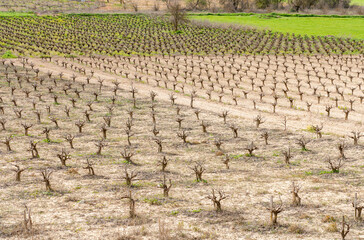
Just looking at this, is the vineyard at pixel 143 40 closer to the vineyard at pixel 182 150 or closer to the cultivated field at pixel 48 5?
the vineyard at pixel 182 150

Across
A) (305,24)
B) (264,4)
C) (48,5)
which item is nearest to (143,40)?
(305,24)

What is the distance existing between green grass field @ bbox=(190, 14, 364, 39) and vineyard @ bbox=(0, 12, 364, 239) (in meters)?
25.0

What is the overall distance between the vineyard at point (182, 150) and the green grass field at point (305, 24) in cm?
2500

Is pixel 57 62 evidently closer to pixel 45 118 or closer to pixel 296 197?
pixel 45 118

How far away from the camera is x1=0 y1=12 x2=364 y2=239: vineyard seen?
1481 cm

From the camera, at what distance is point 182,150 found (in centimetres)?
2383

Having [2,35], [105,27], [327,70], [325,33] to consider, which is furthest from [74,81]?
[325,33]

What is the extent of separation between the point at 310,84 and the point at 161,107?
17.7m

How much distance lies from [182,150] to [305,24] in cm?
7708

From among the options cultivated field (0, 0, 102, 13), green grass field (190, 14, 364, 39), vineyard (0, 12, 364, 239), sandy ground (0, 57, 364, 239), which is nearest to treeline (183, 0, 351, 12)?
green grass field (190, 14, 364, 39)

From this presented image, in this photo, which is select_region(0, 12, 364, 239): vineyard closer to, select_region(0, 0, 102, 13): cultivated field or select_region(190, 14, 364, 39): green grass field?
select_region(190, 14, 364, 39): green grass field

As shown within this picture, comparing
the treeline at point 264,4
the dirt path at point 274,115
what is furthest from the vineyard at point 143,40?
the treeline at point 264,4

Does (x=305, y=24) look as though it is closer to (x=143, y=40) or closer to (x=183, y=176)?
(x=143, y=40)

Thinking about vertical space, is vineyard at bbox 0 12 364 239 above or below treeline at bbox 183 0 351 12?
below
